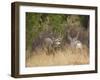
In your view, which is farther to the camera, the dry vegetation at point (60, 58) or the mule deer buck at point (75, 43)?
the mule deer buck at point (75, 43)

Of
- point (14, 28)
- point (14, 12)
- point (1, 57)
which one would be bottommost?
point (1, 57)

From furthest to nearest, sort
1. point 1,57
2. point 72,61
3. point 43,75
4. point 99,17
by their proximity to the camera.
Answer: point 99,17 → point 72,61 → point 43,75 → point 1,57

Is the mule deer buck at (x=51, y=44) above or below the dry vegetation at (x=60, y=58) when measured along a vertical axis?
above

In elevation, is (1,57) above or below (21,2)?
below

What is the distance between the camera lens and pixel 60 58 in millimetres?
2285

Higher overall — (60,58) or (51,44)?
(51,44)

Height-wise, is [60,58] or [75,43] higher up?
[75,43]

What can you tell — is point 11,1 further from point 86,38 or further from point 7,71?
point 86,38

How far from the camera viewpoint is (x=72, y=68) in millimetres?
2330

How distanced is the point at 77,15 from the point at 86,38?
0.23 m

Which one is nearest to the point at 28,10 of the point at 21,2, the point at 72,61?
the point at 21,2

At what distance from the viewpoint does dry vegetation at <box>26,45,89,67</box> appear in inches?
86.0

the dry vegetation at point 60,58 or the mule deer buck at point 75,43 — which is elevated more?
the mule deer buck at point 75,43

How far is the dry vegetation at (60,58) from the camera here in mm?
2184
